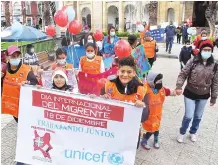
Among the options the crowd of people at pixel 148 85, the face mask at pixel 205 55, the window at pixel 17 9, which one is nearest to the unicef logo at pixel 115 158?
the crowd of people at pixel 148 85

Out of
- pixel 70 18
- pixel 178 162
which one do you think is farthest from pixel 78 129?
pixel 70 18

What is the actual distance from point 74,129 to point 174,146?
1.99 metres

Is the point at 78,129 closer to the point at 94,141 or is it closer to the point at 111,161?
the point at 94,141

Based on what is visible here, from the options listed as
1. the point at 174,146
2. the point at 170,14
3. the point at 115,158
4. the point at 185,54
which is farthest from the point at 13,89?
the point at 170,14

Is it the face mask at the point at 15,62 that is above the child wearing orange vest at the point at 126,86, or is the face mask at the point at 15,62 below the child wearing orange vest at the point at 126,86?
above

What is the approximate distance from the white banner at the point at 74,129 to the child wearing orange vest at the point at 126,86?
26 centimetres

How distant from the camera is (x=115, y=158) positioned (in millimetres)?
3037

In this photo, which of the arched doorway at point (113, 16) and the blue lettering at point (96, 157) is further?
the arched doorway at point (113, 16)

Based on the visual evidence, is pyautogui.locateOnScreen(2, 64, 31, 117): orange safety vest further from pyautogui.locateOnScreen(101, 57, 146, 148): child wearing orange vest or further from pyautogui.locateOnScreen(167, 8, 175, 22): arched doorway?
pyautogui.locateOnScreen(167, 8, 175, 22): arched doorway

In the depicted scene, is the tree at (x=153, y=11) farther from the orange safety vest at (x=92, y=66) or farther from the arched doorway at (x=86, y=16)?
the orange safety vest at (x=92, y=66)

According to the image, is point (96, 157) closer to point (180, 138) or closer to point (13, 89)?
point (13, 89)

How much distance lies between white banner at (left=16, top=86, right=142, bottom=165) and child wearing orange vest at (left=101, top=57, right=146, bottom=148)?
0.87ft

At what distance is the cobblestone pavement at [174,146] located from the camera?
13.3ft

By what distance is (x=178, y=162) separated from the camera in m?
4.01
